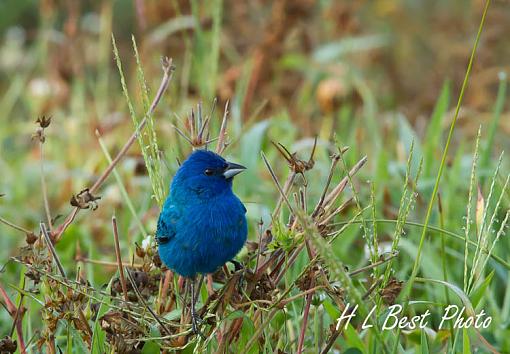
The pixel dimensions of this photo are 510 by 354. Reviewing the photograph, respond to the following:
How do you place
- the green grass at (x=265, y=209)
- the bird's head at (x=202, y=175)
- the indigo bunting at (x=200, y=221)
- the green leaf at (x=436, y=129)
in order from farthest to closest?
1. the green leaf at (x=436, y=129)
2. the bird's head at (x=202, y=175)
3. the indigo bunting at (x=200, y=221)
4. the green grass at (x=265, y=209)

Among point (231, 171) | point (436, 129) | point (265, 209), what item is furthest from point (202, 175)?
point (436, 129)

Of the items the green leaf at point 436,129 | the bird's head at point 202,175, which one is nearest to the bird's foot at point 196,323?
the bird's head at point 202,175

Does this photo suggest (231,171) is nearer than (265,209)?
Yes

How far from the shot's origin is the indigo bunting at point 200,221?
1926mm

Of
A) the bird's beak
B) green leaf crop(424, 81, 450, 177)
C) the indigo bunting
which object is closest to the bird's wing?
the indigo bunting

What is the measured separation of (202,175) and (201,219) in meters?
0.13

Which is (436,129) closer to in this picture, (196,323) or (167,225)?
(167,225)

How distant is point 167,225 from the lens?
6.61ft

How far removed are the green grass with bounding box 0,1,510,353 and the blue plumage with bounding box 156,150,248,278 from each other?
6 cm

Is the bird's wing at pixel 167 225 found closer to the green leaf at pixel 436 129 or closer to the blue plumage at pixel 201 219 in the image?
the blue plumage at pixel 201 219

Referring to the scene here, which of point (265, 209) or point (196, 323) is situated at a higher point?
point (265, 209)

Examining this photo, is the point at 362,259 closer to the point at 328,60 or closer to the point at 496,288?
the point at 496,288

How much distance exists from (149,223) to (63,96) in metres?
1.69

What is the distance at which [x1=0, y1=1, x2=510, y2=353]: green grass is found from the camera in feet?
5.79
